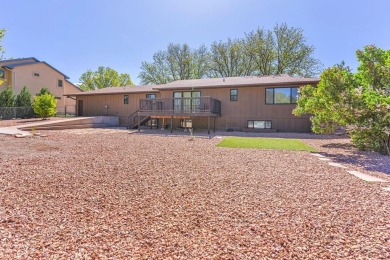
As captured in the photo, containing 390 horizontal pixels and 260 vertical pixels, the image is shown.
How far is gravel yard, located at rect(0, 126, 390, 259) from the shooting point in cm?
218

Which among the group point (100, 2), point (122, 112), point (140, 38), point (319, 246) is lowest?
point (319, 246)

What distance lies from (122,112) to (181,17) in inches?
402

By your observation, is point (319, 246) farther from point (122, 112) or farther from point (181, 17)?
point (122, 112)

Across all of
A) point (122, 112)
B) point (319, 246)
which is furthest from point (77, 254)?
point (122, 112)

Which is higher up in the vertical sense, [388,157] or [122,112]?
[122,112]

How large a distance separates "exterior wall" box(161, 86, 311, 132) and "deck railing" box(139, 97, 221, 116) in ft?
2.51

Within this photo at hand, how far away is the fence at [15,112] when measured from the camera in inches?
802

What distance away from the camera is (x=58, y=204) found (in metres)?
3.21

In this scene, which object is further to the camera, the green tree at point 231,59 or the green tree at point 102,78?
the green tree at point 102,78

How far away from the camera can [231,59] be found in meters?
31.3

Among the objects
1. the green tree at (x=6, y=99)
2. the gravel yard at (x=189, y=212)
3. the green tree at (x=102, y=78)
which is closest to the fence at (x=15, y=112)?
the green tree at (x=6, y=99)

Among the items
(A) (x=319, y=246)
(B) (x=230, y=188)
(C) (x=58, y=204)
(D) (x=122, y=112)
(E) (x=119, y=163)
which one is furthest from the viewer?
(D) (x=122, y=112)

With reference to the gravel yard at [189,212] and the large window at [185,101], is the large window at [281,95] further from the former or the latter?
the gravel yard at [189,212]

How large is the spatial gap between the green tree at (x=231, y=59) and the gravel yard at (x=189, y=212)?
27.3 metres
